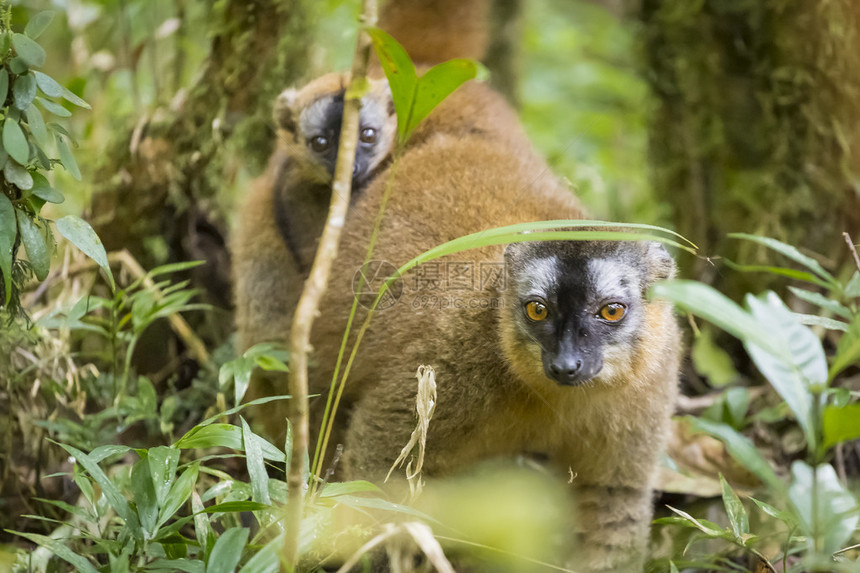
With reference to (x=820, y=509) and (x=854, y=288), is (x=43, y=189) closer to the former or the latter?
(x=820, y=509)

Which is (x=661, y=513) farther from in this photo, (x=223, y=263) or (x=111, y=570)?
(x=223, y=263)

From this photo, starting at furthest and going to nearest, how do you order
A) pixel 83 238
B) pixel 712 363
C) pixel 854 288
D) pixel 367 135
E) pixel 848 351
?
pixel 712 363
pixel 367 135
pixel 854 288
pixel 83 238
pixel 848 351

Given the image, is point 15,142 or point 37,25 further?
point 37,25

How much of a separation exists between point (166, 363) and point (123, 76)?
3.29 metres

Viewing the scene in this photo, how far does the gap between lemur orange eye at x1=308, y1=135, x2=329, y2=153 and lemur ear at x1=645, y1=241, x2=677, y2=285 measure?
2281mm

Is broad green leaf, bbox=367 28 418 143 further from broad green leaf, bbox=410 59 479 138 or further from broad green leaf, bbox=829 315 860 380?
broad green leaf, bbox=829 315 860 380

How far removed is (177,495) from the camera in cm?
263

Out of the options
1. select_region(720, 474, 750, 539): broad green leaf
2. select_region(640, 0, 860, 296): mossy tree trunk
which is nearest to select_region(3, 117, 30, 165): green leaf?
select_region(720, 474, 750, 539): broad green leaf

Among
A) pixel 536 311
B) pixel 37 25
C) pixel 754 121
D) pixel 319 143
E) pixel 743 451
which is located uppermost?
pixel 754 121

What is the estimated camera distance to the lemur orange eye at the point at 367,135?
4.92 meters

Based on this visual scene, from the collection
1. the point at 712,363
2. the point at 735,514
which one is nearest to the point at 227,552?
the point at 735,514

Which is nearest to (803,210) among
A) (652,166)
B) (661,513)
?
(652,166)

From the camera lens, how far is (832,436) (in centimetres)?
199

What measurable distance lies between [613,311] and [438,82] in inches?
54.0
